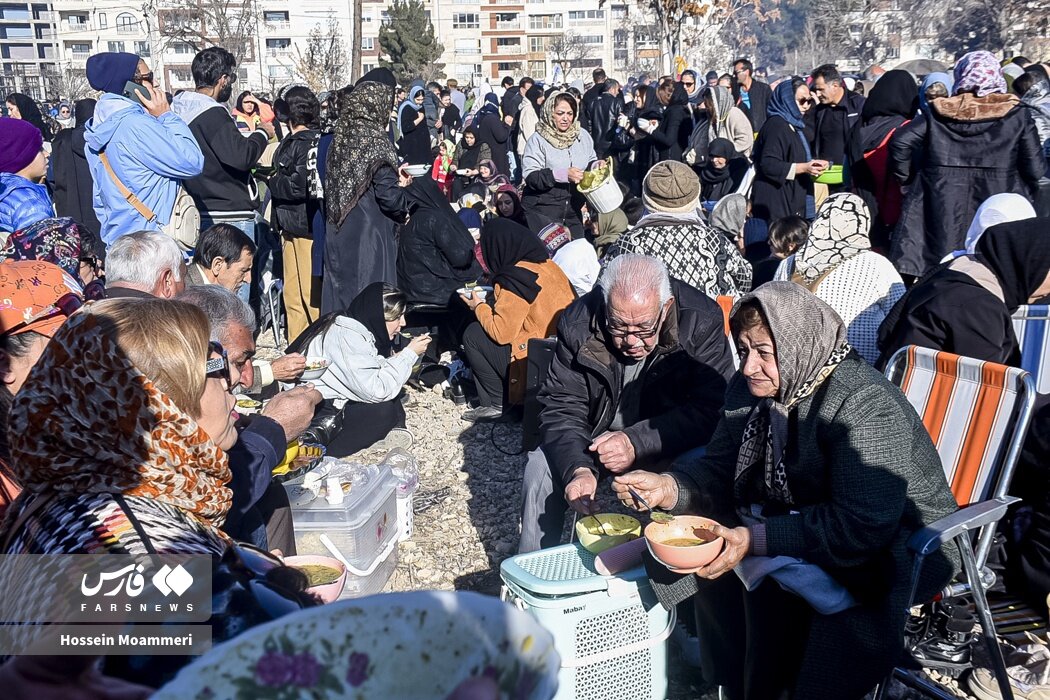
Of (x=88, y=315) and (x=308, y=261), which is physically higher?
(x=88, y=315)

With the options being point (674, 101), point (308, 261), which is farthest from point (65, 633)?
point (674, 101)

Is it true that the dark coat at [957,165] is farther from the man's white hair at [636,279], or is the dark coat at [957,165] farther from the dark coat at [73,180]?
the dark coat at [73,180]

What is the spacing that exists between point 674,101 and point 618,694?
384 inches

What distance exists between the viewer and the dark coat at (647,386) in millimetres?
3383

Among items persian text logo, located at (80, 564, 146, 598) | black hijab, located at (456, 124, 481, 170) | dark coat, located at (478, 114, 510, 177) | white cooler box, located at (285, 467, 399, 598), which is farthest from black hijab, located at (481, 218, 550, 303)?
dark coat, located at (478, 114, 510, 177)

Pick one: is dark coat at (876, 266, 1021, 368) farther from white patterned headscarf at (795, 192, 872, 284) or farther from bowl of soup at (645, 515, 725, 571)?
bowl of soup at (645, 515, 725, 571)

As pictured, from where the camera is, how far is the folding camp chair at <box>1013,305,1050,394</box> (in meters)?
3.58

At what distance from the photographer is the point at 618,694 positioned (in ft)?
8.75

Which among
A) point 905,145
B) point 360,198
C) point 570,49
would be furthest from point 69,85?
point 905,145

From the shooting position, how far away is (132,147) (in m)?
5.25

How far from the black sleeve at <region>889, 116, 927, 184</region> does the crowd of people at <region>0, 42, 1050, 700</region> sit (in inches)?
1.0

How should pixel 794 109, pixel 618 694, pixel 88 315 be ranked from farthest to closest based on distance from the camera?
1. pixel 794 109
2. pixel 618 694
3. pixel 88 315

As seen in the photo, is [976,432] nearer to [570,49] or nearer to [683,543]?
[683,543]

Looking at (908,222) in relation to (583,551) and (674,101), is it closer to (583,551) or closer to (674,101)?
(583,551)
